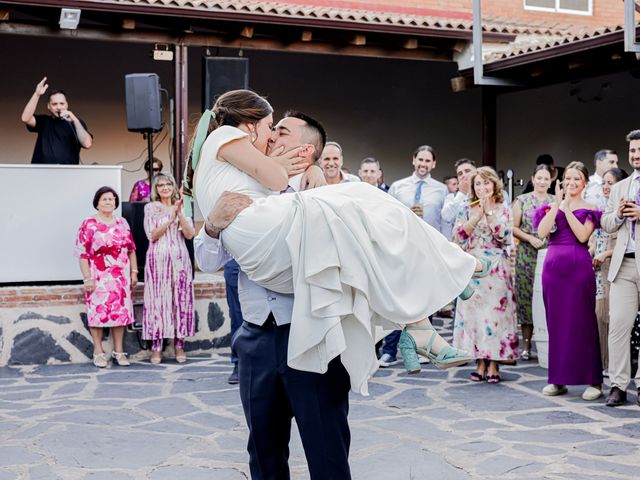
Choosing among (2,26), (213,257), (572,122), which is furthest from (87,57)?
(213,257)

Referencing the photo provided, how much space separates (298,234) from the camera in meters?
2.84

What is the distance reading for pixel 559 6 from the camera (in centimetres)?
1761

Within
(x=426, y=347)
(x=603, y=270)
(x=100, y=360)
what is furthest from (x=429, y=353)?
(x=100, y=360)

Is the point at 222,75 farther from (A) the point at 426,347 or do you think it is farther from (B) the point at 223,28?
(A) the point at 426,347

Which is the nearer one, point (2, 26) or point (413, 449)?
point (413, 449)

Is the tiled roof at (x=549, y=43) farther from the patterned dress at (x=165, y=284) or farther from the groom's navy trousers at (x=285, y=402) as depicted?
the groom's navy trousers at (x=285, y=402)

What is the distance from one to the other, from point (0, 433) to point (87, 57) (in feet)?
29.1

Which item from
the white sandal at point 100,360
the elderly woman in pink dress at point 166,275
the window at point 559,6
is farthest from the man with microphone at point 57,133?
the window at point 559,6

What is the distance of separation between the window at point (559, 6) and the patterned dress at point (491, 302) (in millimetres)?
10961

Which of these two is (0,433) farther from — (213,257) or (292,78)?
(292,78)

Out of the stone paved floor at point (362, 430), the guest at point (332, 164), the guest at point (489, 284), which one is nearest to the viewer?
the stone paved floor at point (362, 430)

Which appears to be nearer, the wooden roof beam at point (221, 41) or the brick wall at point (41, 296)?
the brick wall at point (41, 296)

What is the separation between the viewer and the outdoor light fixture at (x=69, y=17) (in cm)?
1051

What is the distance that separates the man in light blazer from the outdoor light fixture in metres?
6.64
